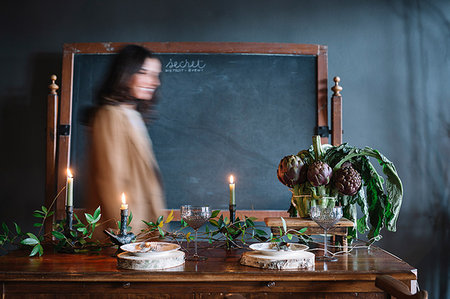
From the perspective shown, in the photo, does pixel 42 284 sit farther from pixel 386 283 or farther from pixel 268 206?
pixel 268 206

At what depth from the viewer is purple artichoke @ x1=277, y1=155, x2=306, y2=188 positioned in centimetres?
156

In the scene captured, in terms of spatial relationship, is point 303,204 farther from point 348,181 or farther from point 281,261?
point 281,261

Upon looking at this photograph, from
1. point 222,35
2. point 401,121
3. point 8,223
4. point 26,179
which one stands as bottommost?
point 8,223

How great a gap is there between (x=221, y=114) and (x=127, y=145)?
606mm

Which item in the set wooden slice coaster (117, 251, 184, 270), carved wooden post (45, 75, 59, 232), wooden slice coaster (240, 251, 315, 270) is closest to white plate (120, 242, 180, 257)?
wooden slice coaster (117, 251, 184, 270)

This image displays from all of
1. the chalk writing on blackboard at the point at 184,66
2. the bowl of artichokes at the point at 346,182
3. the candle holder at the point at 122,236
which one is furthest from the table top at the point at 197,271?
the chalk writing on blackboard at the point at 184,66

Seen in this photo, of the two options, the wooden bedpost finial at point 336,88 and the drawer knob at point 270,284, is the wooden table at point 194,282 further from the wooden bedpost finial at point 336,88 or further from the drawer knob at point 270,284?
the wooden bedpost finial at point 336,88

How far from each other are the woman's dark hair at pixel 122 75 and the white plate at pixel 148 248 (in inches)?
51.8

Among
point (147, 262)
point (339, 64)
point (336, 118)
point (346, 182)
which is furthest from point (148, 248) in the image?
point (339, 64)

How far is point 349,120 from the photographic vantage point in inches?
103

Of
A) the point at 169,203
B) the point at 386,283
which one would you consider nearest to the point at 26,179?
the point at 169,203

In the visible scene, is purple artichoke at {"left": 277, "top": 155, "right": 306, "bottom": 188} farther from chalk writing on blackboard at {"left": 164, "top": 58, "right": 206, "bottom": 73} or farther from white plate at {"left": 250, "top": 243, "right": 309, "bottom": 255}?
chalk writing on blackboard at {"left": 164, "top": 58, "right": 206, "bottom": 73}

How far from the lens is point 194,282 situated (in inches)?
48.8

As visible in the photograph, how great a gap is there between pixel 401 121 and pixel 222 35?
49.6 inches
